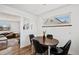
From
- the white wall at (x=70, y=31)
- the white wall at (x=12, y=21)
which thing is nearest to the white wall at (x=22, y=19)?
the white wall at (x=12, y=21)

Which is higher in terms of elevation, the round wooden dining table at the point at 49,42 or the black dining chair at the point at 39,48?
the round wooden dining table at the point at 49,42

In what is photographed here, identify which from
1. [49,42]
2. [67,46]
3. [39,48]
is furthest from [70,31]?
[39,48]

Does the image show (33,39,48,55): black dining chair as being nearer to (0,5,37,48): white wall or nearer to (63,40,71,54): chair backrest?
(0,5,37,48): white wall

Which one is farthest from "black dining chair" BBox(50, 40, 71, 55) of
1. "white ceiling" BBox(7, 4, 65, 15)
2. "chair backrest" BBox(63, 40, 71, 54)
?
"white ceiling" BBox(7, 4, 65, 15)

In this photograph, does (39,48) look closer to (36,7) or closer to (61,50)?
(61,50)

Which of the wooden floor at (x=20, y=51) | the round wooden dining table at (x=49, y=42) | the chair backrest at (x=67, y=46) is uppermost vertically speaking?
the round wooden dining table at (x=49, y=42)

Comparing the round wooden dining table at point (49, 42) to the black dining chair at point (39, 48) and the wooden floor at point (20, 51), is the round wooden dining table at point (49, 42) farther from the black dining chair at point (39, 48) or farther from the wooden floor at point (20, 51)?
the wooden floor at point (20, 51)

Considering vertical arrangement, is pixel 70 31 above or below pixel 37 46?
above

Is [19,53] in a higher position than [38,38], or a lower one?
lower

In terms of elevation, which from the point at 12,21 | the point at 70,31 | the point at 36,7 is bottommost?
the point at 70,31

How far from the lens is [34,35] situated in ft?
4.57
